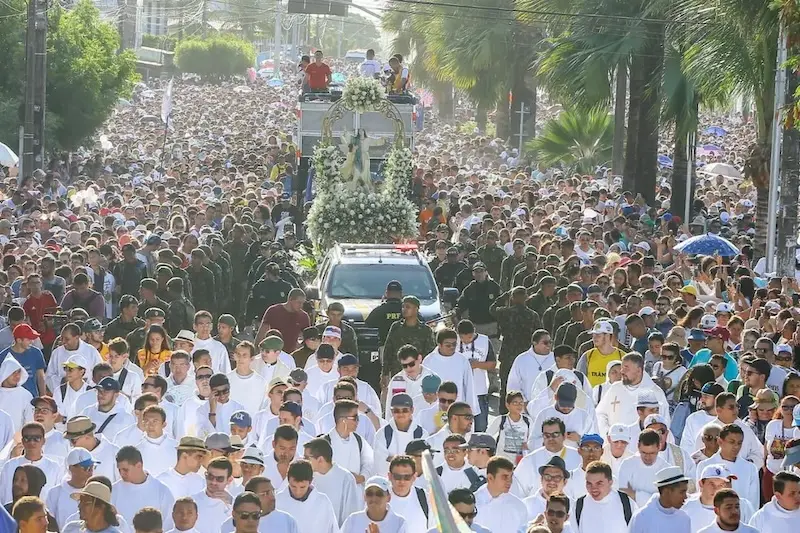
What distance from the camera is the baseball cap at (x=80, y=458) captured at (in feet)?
32.0

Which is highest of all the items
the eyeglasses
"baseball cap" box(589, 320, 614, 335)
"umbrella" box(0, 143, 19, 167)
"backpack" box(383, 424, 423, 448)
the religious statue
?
the religious statue

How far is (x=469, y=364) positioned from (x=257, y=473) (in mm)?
4281

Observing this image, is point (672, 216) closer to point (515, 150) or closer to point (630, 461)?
point (630, 461)

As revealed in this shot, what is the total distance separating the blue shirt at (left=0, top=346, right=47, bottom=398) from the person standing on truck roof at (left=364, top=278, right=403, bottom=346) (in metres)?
3.64

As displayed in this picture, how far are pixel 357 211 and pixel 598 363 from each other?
11.3m

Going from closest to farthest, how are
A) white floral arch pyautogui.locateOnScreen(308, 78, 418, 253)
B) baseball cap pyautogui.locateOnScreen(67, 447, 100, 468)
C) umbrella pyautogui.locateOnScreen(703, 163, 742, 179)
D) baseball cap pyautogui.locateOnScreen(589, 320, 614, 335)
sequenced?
baseball cap pyautogui.locateOnScreen(67, 447, 100, 468) → baseball cap pyautogui.locateOnScreen(589, 320, 614, 335) → white floral arch pyautogui.locateOnScreen(308, 78, 418, 253) → umbrella pyautogui.locateOnScreen(703, 163, 742, 179)

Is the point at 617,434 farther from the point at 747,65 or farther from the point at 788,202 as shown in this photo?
the point at 747,65

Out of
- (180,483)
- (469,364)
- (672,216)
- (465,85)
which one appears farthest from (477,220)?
(465,85)

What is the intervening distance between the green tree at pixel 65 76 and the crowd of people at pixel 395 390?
1593 cm

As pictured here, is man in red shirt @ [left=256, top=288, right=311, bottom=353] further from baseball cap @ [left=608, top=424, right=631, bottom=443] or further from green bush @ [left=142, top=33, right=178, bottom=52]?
green bush @ [left=142, top=33, right=178, bottom=52]

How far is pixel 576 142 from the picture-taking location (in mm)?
38156

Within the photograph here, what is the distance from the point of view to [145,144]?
49.8 m

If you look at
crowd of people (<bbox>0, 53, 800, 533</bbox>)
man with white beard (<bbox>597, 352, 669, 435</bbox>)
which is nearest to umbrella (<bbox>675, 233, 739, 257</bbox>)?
crowd of people (<bbox>0, 53, 800, 533</bbox>)

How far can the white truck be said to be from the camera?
98.2 ft
